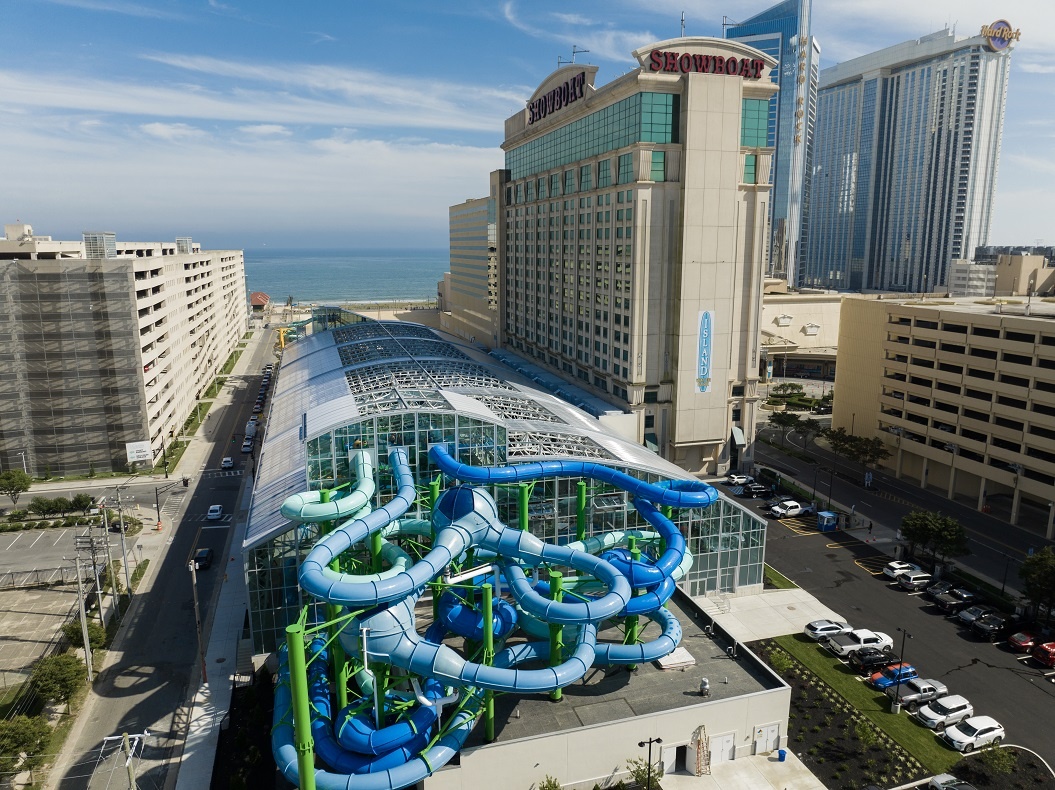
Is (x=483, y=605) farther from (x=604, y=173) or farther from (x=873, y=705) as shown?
(x=604, y=173)

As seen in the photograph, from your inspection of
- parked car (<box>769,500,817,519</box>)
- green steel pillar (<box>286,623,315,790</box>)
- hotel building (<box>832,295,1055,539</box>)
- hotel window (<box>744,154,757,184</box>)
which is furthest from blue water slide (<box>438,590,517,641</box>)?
hotel window (<box>744,154,757,184</box>)

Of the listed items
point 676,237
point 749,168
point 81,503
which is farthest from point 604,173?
point 81,503

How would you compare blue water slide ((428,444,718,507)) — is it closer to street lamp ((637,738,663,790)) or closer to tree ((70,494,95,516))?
street lamp ((637,738,663,790))

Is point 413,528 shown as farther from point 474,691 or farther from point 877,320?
point 877,320

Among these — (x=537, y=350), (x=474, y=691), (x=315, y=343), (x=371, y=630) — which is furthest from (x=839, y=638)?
(x=315, y=343)

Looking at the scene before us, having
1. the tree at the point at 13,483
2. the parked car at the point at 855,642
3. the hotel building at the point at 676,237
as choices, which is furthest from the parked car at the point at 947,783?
the tree at the point at 13,483

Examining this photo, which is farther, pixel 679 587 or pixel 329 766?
pixel 679 587

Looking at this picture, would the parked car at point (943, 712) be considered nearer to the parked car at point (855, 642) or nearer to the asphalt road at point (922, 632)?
the asphalt road at point (922, 632)
